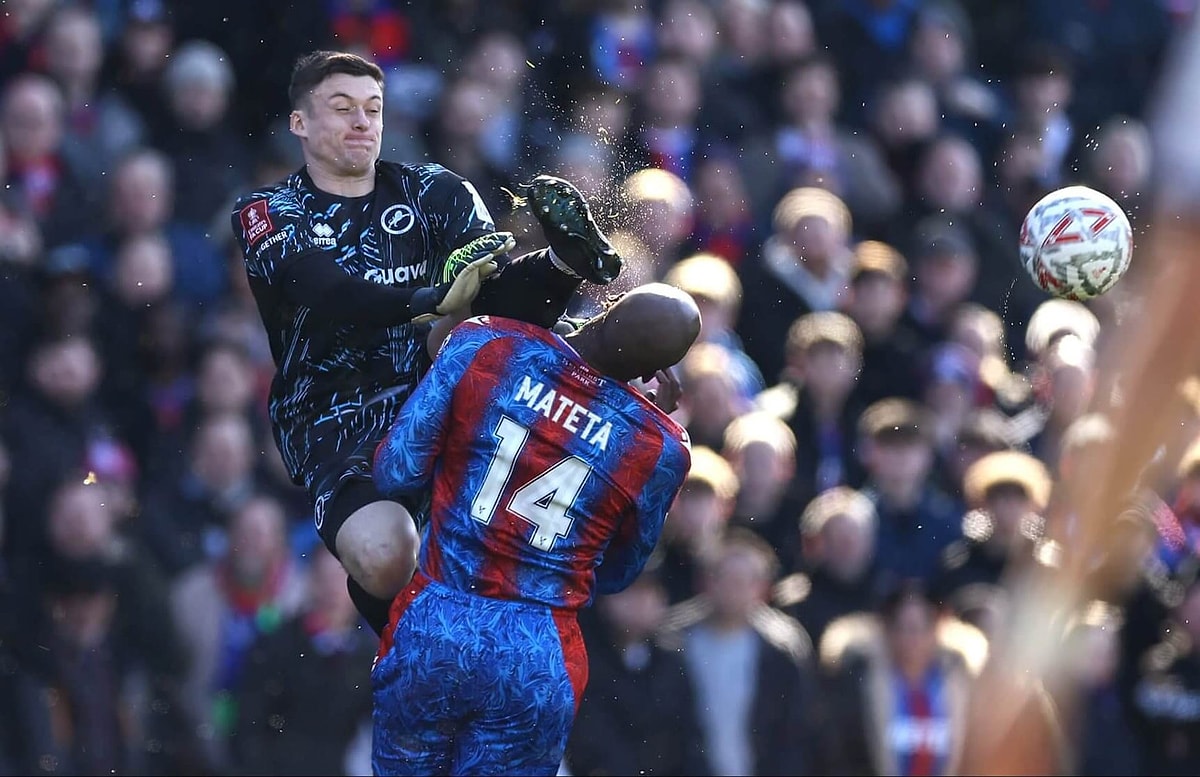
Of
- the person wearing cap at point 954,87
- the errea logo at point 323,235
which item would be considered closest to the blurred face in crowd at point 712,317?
the person wearing cap at point 954,87

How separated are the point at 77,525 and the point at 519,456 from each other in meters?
4.39

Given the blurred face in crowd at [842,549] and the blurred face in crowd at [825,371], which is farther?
the blurred face in crowd at [825,371]

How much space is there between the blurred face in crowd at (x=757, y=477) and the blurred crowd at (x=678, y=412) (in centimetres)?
2

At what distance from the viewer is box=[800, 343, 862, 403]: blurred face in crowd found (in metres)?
11.2

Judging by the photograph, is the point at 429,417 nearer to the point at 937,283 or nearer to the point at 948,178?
the point at 937,283

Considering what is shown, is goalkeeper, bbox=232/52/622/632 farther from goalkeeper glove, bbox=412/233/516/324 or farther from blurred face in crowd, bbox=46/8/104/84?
blurred face in crowd, bbox=46/8/104/84

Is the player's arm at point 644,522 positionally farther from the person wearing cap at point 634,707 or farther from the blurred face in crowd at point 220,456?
the blurred face in crowd at point 220,456

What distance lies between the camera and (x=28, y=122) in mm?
10984

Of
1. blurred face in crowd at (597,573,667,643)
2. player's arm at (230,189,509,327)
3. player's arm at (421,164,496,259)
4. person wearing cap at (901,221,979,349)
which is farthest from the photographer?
person wearing cap at (901,221,979,349)

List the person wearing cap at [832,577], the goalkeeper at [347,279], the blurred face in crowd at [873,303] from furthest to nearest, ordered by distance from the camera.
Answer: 1. the blurred face in crowd at [873,303]
2. the person wearing cap at [832,577]
3. the goalkeeper at [347,279]

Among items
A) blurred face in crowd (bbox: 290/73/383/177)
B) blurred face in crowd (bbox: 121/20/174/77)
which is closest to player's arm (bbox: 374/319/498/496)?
blurred face in crowd (bbox: 290/73/383/177)

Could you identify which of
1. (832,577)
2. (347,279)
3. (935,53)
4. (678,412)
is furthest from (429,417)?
(935,53)

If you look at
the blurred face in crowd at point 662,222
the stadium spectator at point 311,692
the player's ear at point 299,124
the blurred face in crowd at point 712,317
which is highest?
the player's ear at point 299,124

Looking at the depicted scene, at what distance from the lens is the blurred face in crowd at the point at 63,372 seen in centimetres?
1047
